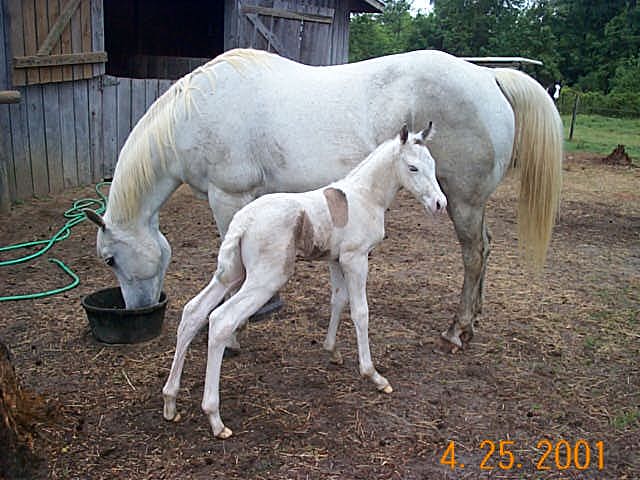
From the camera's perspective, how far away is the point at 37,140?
23.9 ft

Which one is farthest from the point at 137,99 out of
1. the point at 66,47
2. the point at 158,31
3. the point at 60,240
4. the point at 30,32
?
the point at 158,31

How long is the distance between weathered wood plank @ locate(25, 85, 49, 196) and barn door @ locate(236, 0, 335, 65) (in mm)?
3364

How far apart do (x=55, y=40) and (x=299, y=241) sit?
5780 millimetres

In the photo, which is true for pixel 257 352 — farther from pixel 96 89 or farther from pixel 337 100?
pixel 96 89

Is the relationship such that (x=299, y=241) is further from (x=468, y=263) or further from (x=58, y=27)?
(x=58, y=27)

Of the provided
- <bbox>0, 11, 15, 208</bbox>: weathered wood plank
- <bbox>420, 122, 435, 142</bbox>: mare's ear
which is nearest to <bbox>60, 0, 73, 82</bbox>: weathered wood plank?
<bbox>0, 11, 15, 208</bbox>: weathered wood plank

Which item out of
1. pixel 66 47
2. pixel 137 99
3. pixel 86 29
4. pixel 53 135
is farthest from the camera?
pixel 137 99

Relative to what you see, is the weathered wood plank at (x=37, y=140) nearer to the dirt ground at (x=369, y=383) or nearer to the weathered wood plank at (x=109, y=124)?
the weathered wood plank at (x=109, y=124)

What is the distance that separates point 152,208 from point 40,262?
6.89ft

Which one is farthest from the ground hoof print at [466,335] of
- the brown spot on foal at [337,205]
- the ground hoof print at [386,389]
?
the brown spot on foal at [337,205]

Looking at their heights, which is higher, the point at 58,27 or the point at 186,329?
the point at 58,27

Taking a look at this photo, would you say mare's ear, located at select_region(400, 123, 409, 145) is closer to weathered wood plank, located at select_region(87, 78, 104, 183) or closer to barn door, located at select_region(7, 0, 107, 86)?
barn door, located at select_region(7, 0, 107, 86)

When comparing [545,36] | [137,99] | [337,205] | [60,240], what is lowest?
[60,240]

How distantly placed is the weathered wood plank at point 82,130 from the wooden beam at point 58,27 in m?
0.76
